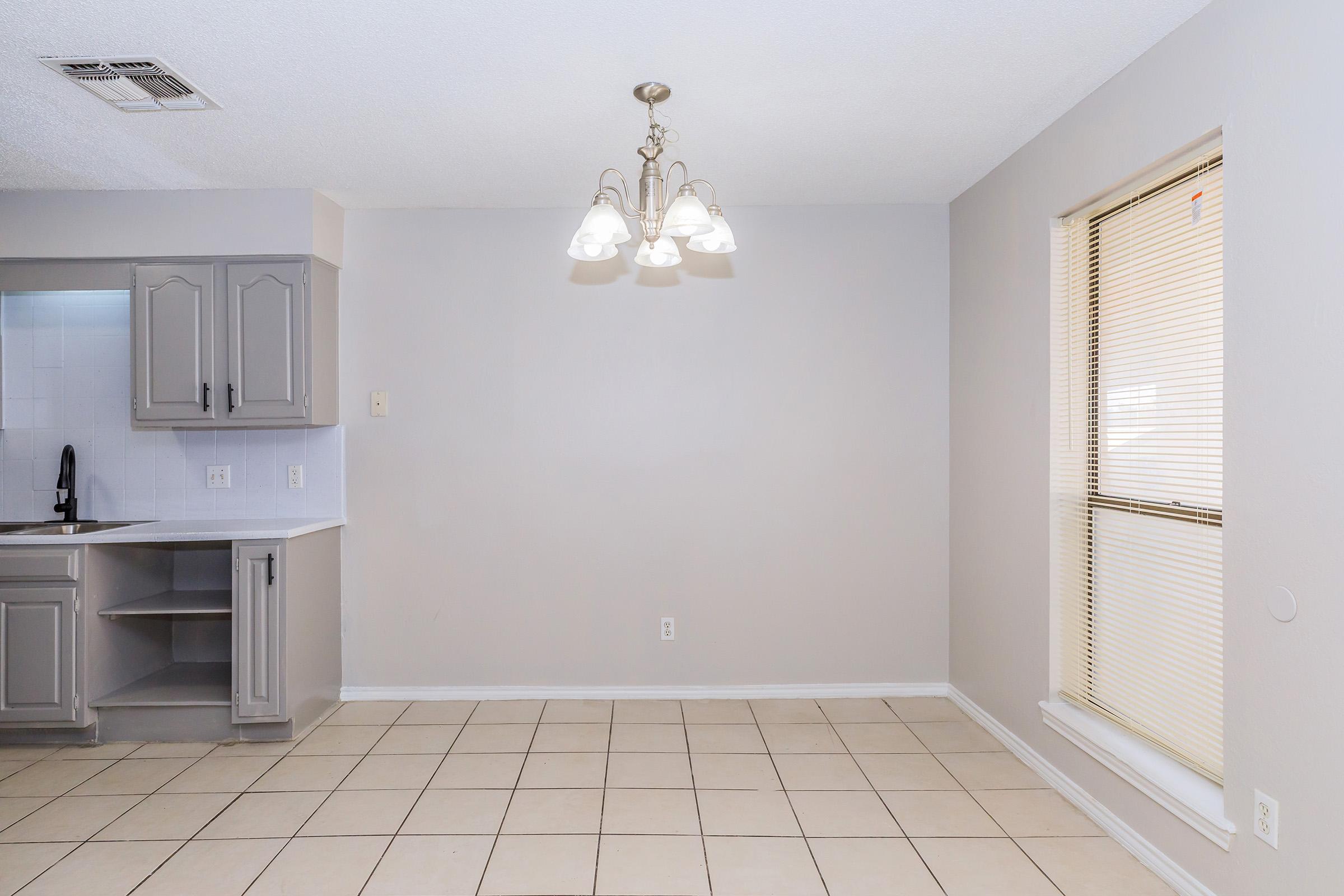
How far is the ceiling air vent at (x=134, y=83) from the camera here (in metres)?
2.23

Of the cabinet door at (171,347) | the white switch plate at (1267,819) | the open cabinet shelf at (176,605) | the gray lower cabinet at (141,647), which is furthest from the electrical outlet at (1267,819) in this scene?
the cabinet door at (171,347)

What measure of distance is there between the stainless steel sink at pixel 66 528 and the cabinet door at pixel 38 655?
41 centimetres

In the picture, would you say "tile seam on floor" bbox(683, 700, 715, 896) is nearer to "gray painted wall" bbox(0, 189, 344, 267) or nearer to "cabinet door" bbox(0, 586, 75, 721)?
"cabinet door" bbox(0, 586, 75, 721)

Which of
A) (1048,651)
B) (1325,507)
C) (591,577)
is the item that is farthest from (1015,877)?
(591,577)

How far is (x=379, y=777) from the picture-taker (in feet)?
9.28

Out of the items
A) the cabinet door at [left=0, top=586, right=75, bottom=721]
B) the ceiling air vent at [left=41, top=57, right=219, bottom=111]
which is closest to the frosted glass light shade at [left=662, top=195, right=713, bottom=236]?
the ceiling air vent at [left=41, top=57, right=219, bottom=111]

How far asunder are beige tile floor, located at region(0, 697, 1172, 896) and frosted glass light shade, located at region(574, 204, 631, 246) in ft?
6.00

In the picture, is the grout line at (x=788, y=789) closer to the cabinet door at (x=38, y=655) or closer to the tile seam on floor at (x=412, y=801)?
the tile seam on floor at (x=412, y=801)

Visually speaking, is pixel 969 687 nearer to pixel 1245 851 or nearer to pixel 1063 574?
pixel 1063 574

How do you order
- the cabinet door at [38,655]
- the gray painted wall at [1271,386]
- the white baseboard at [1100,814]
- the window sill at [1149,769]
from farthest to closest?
the cabinet door at [38,655]
the white baseboard at [1100,814]
the window sill at [1149,769]
the gray painted wall at [1271,386]

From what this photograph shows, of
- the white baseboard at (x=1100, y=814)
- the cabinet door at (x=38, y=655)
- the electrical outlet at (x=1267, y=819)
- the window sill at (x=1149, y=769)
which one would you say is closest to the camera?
the electrical outlet at (x=1267, y=819)

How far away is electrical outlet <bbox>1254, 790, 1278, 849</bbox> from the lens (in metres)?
1.76

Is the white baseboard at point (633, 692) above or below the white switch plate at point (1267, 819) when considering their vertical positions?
below

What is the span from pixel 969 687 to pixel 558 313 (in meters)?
2.63
